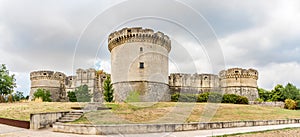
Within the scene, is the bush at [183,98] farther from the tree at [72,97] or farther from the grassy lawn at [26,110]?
the grassy lawn at [26,110]

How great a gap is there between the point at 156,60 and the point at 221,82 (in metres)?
21.0

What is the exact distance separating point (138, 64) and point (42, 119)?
22689 millimetres

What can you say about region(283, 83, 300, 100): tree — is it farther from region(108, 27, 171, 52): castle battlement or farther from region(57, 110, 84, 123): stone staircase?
region(57, 110, 84, 123): stone staircase

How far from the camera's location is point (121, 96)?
1332 inches

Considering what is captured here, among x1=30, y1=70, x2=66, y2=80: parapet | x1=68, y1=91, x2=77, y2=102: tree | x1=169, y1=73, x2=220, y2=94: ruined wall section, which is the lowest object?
x1=68, y1=91, x2=77, y2=102: tree

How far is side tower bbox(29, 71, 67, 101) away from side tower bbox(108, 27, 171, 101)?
21152mm

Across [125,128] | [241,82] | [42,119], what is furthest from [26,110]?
[241,82]

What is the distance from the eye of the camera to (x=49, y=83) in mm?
50438

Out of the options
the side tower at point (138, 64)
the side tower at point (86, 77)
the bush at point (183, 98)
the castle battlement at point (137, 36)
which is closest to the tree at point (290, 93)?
the bush at point (183, 98)

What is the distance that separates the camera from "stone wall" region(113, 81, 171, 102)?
33109 mm

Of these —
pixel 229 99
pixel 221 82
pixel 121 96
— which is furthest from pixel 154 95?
pixel 221 82

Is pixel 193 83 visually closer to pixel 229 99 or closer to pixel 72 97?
pixel 229 99

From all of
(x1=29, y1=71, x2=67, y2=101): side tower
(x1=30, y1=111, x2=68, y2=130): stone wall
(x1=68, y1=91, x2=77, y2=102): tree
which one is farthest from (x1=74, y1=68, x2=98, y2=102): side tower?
(x1=30, y1=111, x2=68, y2=130): stone wall

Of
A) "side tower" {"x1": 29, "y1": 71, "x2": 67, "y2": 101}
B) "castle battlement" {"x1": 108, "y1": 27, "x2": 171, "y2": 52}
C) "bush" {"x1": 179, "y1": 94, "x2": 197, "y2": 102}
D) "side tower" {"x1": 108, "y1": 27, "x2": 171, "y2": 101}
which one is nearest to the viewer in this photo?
"side tower" {"x1": 108, "y1": 27, "x2": 171, "y2": 101}
